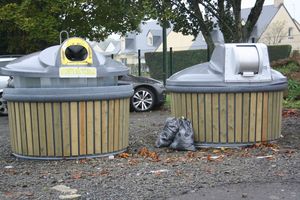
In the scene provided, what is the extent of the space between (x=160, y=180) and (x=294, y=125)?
4.80 meters

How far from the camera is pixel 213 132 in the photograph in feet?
23.4

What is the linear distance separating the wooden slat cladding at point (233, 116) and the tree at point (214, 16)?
15.0 feet

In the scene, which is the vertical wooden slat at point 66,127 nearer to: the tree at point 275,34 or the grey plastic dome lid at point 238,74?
the grey plastic dome lid at point 238,74

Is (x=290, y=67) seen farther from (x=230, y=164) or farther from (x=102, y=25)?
(x=230, y=164)

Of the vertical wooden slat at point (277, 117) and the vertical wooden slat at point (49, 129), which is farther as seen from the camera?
the vertical wooden slat at point (277, 117)

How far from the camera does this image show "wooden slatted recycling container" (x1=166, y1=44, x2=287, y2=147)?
6969mm

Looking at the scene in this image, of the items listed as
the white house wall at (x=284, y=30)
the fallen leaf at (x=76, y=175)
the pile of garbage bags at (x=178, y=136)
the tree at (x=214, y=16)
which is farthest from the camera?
the white house wall at (x=284, y=30)

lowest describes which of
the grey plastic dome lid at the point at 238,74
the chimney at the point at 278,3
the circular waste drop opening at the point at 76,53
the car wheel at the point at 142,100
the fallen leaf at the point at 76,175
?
the car wheel at the point at 142,100

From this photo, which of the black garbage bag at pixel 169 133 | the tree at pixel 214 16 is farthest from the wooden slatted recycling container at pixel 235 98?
the tree at pixel 214 16

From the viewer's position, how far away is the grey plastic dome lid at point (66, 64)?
643 centimetres

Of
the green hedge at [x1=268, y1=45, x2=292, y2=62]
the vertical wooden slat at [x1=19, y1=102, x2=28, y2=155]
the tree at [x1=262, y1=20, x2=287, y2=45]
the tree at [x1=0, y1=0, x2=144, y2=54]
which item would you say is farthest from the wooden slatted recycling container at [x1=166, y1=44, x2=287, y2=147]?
the tree at [x1=262, y1=20, x2=287, y2=45]

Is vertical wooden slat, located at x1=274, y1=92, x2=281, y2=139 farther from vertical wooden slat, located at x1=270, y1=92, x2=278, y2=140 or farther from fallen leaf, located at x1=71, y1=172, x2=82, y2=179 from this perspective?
fallen leaf, located at x1=71, y1=172, x2=82, y2=179

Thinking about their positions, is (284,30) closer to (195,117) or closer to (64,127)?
(195,117)

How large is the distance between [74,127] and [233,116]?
2.13m
